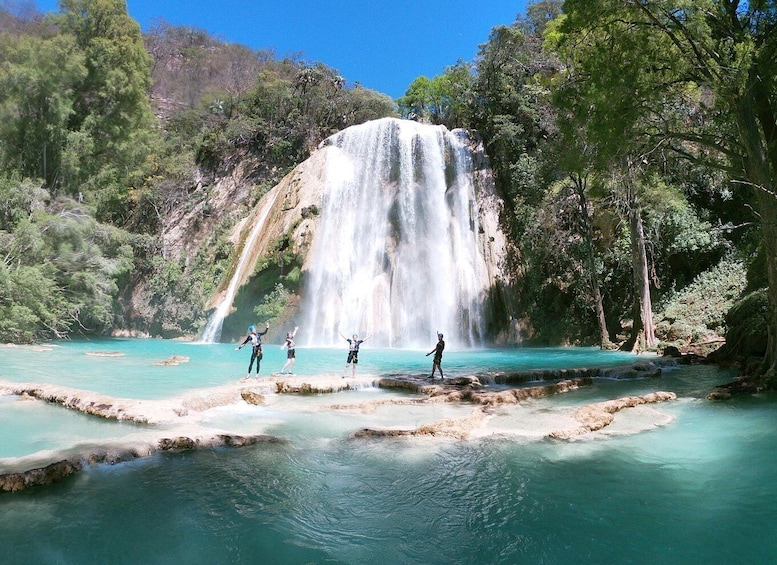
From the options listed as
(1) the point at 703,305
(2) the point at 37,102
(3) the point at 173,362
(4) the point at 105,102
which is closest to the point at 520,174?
(1) the point at 703,305

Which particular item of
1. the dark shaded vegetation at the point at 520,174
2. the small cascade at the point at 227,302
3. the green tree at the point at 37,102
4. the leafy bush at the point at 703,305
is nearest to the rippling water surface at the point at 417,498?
the dark shaded vegetation at the point at 520,174

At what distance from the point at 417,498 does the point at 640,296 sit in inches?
638

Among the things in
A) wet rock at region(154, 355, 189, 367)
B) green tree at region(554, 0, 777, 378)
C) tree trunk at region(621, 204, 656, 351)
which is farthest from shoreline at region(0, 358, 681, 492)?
tree trunk at region(621, 204, 656, 351)

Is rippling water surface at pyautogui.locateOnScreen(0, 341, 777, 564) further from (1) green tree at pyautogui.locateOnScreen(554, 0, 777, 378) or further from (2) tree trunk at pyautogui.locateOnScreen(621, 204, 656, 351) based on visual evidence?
(2) tree trunk at pyautogui.locateOnScreen(621, 204, 656, 351)

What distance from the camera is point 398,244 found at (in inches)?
1036

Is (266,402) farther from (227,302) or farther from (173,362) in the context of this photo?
(227,302)

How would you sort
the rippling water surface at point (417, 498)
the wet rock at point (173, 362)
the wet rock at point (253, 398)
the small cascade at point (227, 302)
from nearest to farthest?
the rippling water surface at point (417, 498) < the wet rock at point (253, 398) < the wet rock at point (173, 362) < the small cascade at point (227, 302)

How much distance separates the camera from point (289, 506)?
4734 millimetres

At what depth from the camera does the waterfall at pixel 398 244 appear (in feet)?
81.9

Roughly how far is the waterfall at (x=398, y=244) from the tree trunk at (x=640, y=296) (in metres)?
7.31

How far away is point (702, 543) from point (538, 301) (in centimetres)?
2169

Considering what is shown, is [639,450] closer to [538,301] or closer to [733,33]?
[733,33]

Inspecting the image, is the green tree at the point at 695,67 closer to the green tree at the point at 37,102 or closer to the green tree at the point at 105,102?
the green tree at the point at 37,102

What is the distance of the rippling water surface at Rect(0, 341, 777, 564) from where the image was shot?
153 inches
